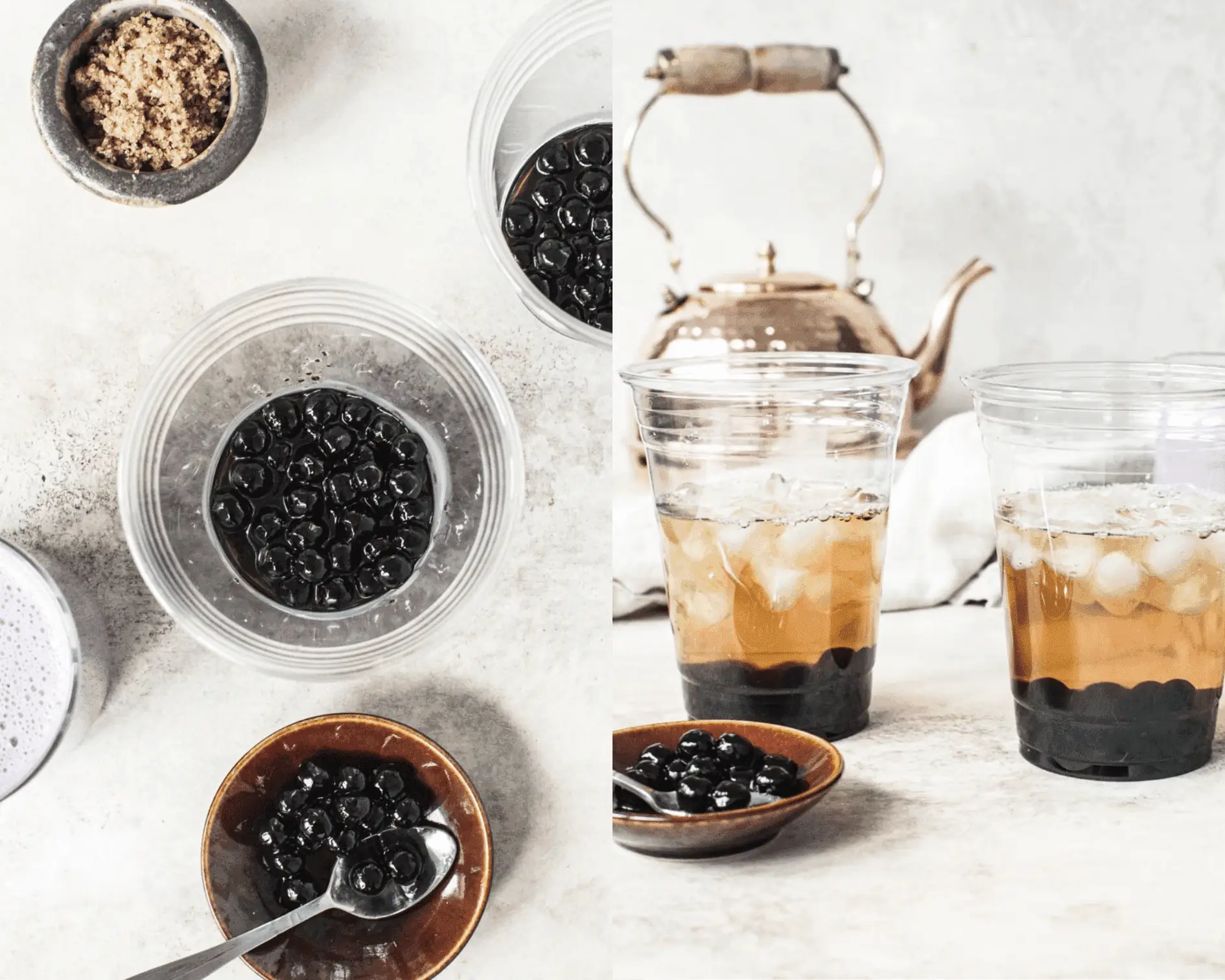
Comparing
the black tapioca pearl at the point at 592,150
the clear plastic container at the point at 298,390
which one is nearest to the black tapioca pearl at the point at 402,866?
the clear plastic container at the point at 298,390

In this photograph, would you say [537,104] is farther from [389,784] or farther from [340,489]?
[389,784]

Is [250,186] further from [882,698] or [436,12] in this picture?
[882,698]

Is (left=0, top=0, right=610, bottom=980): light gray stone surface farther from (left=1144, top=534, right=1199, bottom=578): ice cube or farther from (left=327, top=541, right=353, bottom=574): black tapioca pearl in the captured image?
(left=1144, top=534, right=1199, bottom=578): ice cube

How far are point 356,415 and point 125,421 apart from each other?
0.59 ft

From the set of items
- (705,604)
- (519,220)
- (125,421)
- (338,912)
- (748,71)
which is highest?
(748,71)

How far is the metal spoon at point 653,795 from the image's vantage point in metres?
0.57

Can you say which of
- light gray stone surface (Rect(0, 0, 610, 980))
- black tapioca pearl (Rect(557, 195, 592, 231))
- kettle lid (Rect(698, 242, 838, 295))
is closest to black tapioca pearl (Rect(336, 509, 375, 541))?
light gray stone surface (Rect(0, 0, 610, 980))

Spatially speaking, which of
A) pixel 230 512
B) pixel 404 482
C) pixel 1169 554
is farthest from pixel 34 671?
pixel 1169 554

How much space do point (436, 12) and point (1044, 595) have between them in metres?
0.52

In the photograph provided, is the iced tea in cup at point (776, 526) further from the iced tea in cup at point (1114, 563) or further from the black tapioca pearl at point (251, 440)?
the black tapioca pearl at point (251, 440)

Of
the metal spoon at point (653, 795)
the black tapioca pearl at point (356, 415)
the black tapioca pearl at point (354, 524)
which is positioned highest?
the black tapioca pearl at point (356, 415)

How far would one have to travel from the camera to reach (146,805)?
2.62 ft

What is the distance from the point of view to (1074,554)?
1.92ft

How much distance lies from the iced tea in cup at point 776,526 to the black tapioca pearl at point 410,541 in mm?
152
